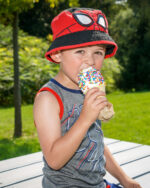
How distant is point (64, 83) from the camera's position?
1.71m

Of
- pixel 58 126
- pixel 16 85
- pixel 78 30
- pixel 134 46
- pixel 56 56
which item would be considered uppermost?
pixel 78 30

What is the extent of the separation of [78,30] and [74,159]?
745mm

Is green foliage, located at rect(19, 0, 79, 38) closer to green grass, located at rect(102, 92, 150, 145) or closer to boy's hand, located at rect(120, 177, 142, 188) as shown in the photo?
green grass, located at rect(102, 92, 150, 145)

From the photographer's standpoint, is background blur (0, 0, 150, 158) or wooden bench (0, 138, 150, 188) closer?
wooden bench (0, 138, 150, 188)

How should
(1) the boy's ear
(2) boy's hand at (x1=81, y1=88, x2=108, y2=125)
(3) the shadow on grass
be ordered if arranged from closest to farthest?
(2) boy's hand at (x1=81, y1=88, x2=108, y2=125) → (1) the boy's ear → (3) the shadow on grass

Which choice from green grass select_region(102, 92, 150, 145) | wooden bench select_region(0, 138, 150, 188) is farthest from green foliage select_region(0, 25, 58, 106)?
wooden bench select_region(0, 138, 150, 188)

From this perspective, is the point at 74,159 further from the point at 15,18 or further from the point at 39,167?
the point at 15,18

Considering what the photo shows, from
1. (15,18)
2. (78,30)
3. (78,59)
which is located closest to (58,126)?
(78,59)

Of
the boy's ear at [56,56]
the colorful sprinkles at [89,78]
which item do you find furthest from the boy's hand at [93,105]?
the boy's ear at [56,56]

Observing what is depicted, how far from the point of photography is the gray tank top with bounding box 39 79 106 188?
1614 millimetres

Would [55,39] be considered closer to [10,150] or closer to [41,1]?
[10,150]

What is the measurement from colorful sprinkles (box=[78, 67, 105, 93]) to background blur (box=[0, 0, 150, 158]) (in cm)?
291

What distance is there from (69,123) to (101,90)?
277mm

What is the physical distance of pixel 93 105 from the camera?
1.37 metres
